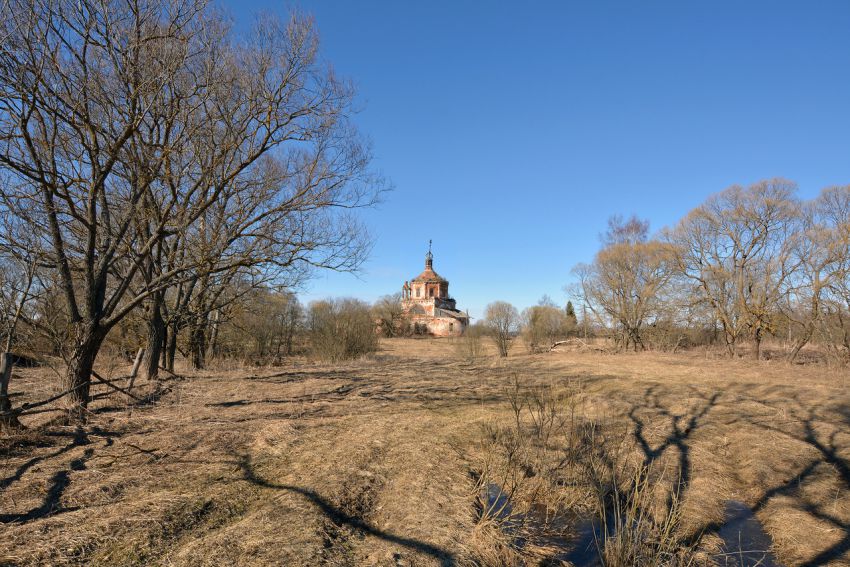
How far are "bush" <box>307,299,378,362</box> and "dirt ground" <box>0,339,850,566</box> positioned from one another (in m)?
8.72

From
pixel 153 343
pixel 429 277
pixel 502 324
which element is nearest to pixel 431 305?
pixel 429 277

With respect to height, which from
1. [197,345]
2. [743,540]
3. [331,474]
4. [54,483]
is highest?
[197,345]

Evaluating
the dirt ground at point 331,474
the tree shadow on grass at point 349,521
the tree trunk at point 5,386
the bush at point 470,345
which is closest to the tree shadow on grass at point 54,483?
the dirt ground at point 331,474

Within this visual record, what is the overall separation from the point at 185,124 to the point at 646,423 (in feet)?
31.5

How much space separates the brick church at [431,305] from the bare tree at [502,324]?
67.5ft

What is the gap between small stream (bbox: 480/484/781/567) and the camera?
376 cm

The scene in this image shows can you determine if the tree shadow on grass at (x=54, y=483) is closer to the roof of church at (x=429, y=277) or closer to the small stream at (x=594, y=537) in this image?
the small stream at (x=594, y=537)

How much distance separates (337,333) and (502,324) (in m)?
10.5

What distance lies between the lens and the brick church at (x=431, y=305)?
172ft

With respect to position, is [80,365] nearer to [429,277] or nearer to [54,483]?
[54,483]

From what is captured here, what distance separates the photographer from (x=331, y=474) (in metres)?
4.78

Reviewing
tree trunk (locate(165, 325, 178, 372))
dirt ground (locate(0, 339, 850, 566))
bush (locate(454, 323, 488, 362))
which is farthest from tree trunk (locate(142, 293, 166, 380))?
bush (locate(454, 323, 488, 362))

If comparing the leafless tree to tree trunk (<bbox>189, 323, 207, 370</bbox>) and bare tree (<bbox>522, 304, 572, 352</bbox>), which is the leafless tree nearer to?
bare tree (<bbox>522, 304, 572, 352</bbox>)

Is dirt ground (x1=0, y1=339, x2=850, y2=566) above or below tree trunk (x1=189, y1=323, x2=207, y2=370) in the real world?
below
